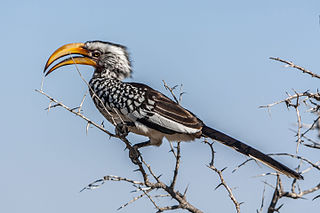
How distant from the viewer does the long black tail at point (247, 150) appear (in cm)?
420

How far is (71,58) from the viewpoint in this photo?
5.81 metres

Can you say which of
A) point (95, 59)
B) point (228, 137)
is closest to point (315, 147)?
point (228, 137)

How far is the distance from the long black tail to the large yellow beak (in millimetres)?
1791

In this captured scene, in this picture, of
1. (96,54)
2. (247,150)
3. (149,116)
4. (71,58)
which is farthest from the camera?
(96,54)

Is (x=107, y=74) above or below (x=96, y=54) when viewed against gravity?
below

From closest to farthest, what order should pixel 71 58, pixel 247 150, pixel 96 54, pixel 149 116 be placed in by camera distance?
1. pixel 247 150
2. pixel 149 116
3. pixel 71 58
4. pixel 96 54

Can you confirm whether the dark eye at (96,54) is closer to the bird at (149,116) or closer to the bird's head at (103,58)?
the bird's head at (103,58)

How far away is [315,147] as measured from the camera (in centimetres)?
323

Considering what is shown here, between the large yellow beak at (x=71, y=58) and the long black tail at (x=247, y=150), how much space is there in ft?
5.87

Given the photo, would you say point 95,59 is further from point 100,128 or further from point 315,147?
point 315,147

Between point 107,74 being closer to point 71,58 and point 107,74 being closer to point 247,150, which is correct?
point 71,58

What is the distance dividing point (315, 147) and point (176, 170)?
1.16 m

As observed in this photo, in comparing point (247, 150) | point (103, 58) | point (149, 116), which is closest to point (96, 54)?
point (103, 58)

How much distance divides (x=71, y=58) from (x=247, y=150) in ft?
7.90
